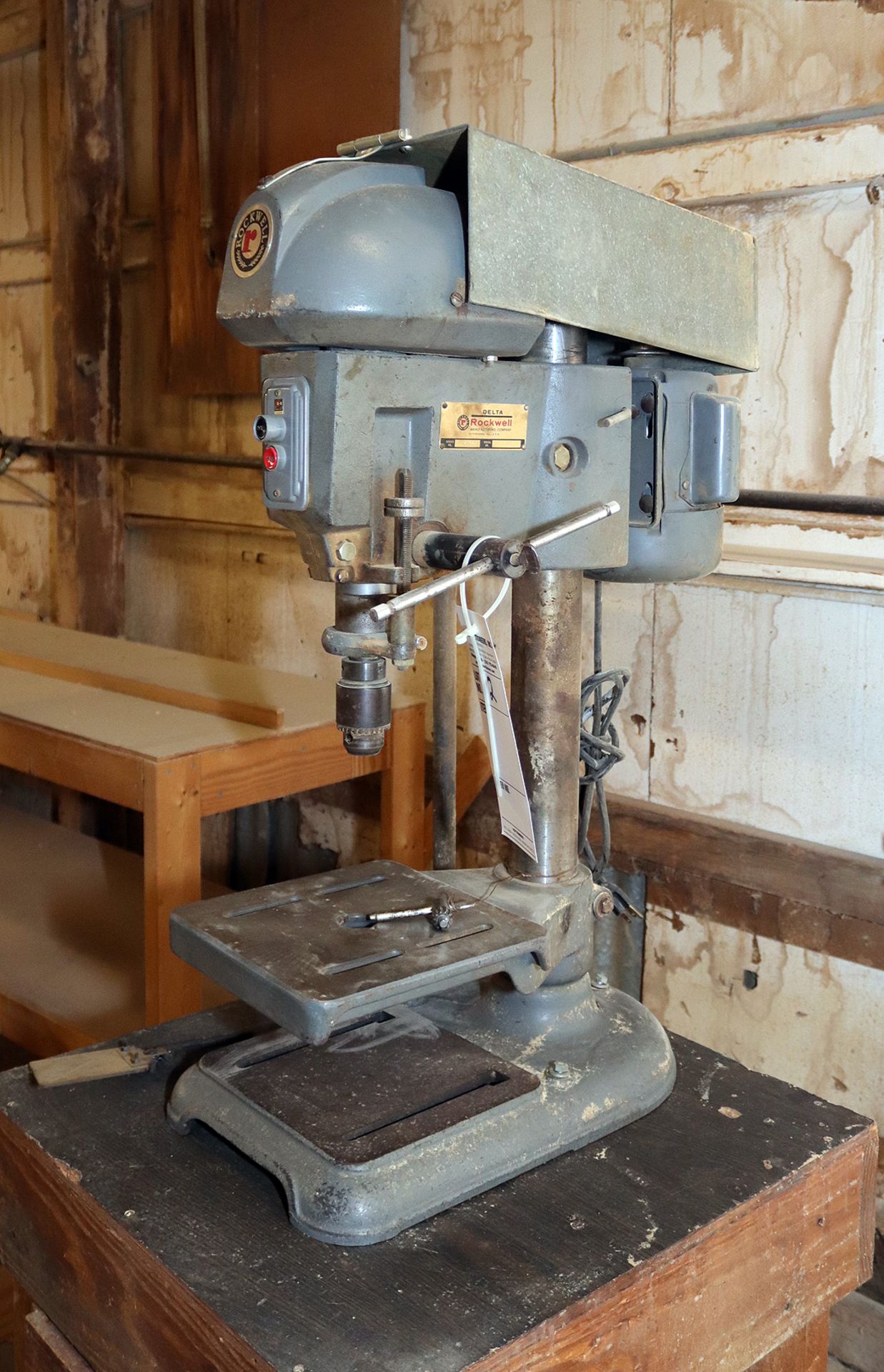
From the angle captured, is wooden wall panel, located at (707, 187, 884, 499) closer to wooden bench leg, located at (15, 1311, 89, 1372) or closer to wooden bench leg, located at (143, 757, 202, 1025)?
wooden bench leg, located at (143, 757, 202, 1025)

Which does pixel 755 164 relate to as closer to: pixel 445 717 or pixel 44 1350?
pixel 445 717

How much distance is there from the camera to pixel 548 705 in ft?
3.14

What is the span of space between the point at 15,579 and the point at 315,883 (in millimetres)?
2058

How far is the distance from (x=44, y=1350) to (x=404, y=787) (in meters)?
1.12

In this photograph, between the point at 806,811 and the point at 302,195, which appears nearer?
the point at 302,195

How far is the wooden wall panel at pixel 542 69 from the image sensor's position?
1574 millimetres

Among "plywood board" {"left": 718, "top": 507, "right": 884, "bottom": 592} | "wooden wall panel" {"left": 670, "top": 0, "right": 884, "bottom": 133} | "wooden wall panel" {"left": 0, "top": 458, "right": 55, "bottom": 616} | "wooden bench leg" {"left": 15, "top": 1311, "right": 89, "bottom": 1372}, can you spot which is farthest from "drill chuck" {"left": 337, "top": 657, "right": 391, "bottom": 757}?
"wooden wall panel" {"left": 0, "top": 458, "right": 55, "bottom": 616}

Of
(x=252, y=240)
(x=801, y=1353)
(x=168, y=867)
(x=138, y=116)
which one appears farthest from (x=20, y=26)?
(x=801, y=1353)

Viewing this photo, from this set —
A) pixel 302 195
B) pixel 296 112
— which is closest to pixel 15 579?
pixel 296 112

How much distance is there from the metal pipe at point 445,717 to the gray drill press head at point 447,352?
0.29 feet

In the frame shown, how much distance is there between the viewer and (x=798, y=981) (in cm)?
156

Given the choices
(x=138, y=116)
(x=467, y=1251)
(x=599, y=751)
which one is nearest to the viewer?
(x=467, y=1251)

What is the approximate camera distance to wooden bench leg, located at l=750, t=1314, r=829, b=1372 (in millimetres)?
953

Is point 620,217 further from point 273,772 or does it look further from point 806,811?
point 273,772
